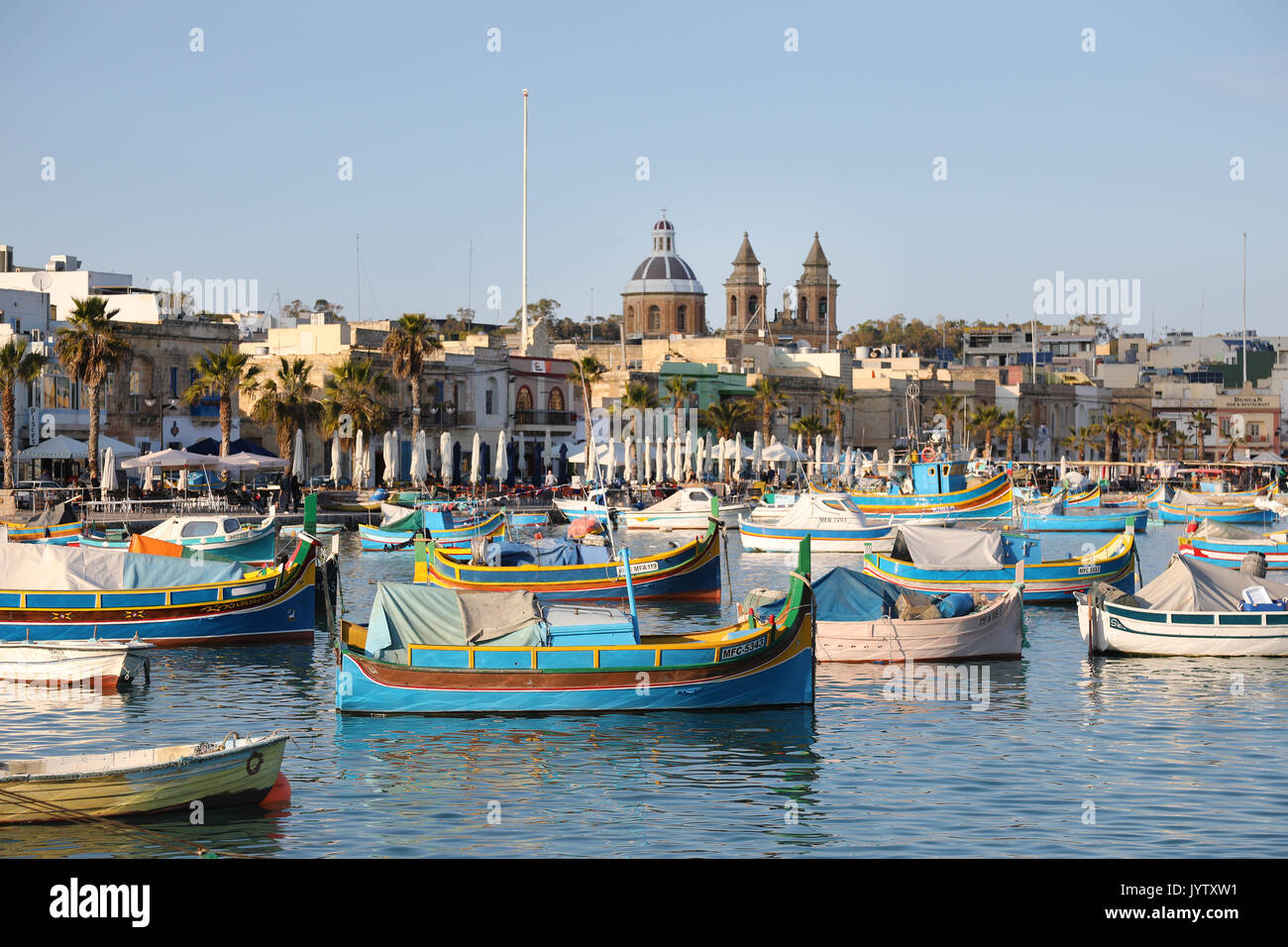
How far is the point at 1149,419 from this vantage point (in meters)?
142

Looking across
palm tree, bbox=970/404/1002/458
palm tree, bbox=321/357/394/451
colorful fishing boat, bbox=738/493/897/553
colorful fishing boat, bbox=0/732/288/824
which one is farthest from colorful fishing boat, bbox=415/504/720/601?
palm tree, bbox=970/404/1002/458

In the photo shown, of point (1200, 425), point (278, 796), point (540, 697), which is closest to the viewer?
point (278, 796)

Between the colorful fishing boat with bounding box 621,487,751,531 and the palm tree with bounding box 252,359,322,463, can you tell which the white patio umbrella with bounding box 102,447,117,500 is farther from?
the colorful fishing boat with bounding box 621,487,751,531

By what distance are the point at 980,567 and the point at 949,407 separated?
90.2 meters

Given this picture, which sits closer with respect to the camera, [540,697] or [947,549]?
[540,697]

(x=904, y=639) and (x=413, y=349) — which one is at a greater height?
(x=413, y=349)

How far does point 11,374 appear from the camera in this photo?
5712 cm

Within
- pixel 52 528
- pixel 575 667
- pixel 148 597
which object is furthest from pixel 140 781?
pixel 52 528

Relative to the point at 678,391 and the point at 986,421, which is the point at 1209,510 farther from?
the point at 986,421

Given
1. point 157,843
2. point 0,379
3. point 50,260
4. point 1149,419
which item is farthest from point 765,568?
point 1149,419

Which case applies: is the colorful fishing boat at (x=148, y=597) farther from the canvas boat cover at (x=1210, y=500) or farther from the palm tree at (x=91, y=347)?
the canvas boat cover at (x=1210, y=500)

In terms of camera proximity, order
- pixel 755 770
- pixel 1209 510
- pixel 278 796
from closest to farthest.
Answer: pixel 278 796
pixel 755 770
pixel 1209 510
